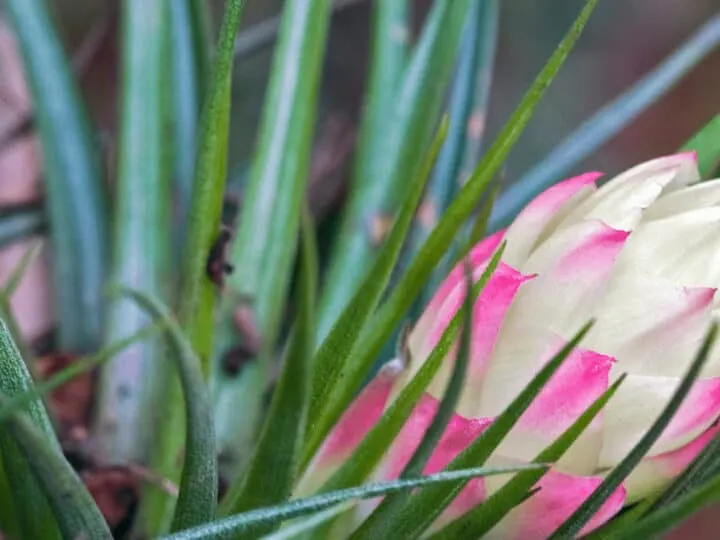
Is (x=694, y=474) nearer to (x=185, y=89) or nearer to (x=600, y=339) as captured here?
(x=600, y=339)

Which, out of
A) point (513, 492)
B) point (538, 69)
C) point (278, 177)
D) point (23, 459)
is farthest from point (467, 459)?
point (538, 69)

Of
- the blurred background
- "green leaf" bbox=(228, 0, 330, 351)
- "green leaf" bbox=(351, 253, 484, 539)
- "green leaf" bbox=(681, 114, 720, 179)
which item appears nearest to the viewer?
"green leaf" bbox=(351, 253, 484, 539)

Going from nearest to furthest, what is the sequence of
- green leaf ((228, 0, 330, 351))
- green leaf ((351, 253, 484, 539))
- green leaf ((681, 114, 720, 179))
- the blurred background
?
green leaf ((351, 253, 484, 539))
green leaf ((681, 114, 720, 179))
green leaf ((228, 0, 330, 351))
the blurred background

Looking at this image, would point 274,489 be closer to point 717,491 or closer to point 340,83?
point 717,491

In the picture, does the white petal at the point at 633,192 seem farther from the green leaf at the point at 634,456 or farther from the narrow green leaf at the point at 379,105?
the narrow green leaf at the point at 379,105

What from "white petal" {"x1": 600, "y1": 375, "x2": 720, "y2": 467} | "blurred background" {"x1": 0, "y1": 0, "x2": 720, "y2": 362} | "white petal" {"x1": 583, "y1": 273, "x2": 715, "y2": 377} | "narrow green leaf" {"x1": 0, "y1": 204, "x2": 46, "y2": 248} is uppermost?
"white petal" {"x1": 583, "y1": 273, "x2": 715, "y2": 377}

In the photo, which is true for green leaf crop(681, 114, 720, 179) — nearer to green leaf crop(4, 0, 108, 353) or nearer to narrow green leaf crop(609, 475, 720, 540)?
narrow green leaf crop(609, 475, 720, 540)

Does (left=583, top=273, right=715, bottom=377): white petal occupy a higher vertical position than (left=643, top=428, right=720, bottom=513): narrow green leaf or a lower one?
higher

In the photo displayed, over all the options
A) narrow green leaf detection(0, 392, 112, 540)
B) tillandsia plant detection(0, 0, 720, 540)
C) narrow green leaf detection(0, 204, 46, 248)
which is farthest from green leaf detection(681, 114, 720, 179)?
narrow green leaf detection(0, 204, 46, 248)
